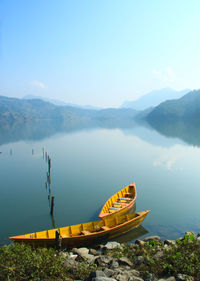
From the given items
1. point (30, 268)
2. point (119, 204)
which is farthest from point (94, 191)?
point (30, 268)

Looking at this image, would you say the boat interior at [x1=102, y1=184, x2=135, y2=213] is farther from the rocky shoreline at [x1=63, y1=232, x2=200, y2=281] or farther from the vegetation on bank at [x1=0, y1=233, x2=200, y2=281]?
the vegetation on bank at [x1=0, y1=233, x2=200, y2=281]

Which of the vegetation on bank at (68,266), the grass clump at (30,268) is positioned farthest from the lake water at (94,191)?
the grass clump at (30,268)

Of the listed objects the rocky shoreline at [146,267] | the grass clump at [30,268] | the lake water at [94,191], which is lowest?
the lake water at [94,191]

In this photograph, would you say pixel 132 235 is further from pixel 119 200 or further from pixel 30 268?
pixel 30 268

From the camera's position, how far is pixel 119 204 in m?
22.3

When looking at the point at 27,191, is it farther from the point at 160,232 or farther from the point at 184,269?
the point at 184,269

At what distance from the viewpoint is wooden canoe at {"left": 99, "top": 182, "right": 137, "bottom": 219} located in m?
19.7

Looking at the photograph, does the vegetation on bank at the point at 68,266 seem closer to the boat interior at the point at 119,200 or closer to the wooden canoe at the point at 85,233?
the wooden canoe at the point at 85,233

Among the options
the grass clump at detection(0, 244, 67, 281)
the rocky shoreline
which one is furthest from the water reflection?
the grass clump at detection(0, 244, 67, 281)

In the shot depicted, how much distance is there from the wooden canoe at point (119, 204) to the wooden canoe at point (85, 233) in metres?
1.01

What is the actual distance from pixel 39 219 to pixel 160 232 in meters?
12.0

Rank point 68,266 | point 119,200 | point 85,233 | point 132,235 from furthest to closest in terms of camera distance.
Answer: point 119,200, point 132,235, point 85,233, point 68,266

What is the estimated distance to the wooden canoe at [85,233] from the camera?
49.6 feet

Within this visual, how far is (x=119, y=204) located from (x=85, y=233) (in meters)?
6.75
